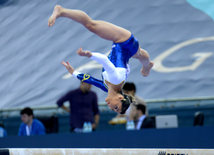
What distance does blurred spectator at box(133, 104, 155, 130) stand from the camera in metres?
4.48

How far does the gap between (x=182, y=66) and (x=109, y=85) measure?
3.73 metres

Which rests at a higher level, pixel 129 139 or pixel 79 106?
pixel 79 106

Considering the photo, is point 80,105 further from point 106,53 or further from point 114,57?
point 114,57

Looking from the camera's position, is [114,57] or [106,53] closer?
[114,57]

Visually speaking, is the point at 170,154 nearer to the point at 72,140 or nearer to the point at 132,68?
the point at 72,140

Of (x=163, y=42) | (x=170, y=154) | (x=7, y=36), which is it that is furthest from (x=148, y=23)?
(x=170, y=154)

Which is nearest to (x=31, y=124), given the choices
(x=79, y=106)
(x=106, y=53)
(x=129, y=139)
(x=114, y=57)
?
(x=79, y=106)

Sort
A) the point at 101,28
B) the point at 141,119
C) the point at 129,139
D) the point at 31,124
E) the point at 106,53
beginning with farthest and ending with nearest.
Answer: the point at 106,53 < the point at 31,124 < the point at 141,119 < the point at 129,139 < the point at 101,28

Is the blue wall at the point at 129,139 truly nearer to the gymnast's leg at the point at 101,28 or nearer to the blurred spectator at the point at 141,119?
the blurred spectator at the point at 141,119

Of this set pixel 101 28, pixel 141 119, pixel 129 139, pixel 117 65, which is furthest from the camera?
pixel 141 119

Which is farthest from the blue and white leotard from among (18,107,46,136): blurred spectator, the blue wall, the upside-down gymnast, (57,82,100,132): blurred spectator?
(18,107,46,136): blurred spectator

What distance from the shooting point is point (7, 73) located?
6430mm

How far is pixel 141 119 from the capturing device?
4.65m

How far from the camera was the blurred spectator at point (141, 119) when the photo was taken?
4.48m
